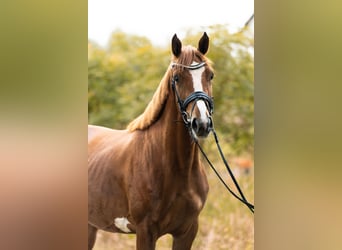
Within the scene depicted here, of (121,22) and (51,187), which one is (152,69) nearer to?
(121,22)

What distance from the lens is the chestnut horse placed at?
1.89m

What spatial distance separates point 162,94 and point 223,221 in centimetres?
73

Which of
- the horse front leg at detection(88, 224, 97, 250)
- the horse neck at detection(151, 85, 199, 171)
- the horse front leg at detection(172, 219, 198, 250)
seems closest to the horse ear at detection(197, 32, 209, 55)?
the horse neck at detection(151, 85, 199, 171)

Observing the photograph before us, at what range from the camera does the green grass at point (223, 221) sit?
7.30 ft

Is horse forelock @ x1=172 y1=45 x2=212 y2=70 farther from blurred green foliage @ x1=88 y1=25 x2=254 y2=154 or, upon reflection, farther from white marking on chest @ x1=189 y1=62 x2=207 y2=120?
blurred green foliage @ x1=88 y1=25 x2=254 y2=154

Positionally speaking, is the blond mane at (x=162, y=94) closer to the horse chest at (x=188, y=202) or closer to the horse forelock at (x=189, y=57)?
the horse forelock at (x=189, y=57)

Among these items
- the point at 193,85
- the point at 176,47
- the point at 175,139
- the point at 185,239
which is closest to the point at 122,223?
the point at 185,239

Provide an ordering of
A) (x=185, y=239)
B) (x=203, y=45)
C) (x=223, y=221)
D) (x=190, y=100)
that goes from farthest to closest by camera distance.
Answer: (x=223, y=221), (x=185, y=239), (x=203, y=45), (x=190, y=100)

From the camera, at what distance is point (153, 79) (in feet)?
7.75

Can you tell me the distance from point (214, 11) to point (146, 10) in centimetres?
34

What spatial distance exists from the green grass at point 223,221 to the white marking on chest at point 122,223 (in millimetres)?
97

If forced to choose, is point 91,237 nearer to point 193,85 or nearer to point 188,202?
point 188,202

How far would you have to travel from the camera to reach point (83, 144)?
1374mm

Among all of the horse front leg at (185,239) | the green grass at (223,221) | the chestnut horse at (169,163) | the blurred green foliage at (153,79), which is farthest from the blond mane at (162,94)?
the horse front leg at (185,239)
